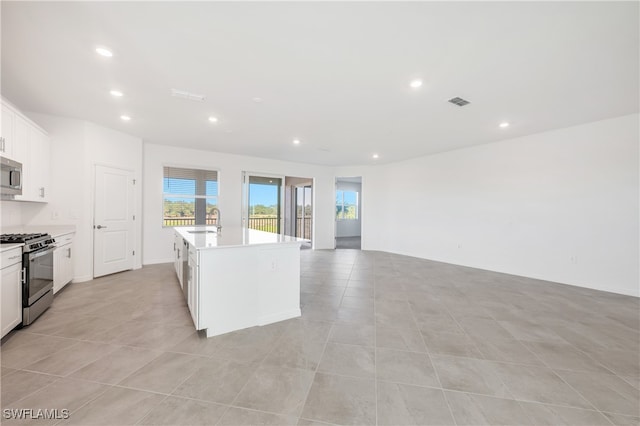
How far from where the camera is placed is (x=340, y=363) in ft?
6.82

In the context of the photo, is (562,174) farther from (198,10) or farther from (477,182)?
(198,10)

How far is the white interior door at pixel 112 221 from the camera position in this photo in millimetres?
4387

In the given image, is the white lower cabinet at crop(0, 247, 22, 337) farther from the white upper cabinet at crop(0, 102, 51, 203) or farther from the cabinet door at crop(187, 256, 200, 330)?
the cabinet door at crop(187, 256, 200, 330)

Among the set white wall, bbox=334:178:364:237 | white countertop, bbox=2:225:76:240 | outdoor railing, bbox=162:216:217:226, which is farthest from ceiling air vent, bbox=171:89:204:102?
white wall, bbox=334:178:364:237

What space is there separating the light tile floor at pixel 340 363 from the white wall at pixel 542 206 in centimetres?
91

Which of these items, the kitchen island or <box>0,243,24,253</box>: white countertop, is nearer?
<box>0,243,24,253</box>: white countertop

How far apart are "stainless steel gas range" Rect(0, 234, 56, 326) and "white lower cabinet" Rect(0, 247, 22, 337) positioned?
0.15 feet

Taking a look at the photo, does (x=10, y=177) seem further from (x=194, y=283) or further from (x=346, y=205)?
(x=346, y=205)

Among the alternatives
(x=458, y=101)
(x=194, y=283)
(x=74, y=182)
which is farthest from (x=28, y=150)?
(x=458, y=101)

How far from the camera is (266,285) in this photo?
9.18 ft

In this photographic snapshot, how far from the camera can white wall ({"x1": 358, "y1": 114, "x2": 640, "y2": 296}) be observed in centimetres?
397

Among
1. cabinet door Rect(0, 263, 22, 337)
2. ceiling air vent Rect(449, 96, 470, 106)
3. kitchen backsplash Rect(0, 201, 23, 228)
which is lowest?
cabinet door Rect(0, 263, 22, 337)

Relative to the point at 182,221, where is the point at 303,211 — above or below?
above

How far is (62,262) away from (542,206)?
8.06 meters
